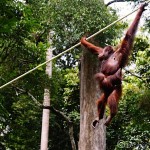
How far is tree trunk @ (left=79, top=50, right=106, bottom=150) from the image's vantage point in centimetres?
539

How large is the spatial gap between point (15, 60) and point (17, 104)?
2.15 meters

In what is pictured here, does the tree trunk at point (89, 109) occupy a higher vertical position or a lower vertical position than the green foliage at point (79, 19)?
lower

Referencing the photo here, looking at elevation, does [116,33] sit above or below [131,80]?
below

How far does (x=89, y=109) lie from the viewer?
5523 mm

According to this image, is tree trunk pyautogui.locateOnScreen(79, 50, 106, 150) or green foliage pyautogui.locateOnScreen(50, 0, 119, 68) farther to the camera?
green foliage pyautogui.locateOnScreen(50, 0, 119, 68)

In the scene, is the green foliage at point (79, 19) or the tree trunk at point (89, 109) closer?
the tree trunk at point (89, 109)

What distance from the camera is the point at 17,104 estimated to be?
343 inches

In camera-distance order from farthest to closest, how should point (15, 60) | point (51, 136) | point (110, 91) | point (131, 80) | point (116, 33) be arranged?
point (51, 136)
point (131, 80)
point (15, 60)
point (116, 33)
point (110, 91)

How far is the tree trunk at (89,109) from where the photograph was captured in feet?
17.7

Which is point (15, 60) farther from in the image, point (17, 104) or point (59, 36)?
point (17, 104)

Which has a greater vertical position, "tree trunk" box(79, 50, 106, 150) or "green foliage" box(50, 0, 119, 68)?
"green foliage" box(50, 0, 119, 68)

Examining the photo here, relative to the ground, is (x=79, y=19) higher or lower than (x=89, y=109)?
higher

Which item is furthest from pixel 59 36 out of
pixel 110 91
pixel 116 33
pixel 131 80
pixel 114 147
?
pixel 114 147

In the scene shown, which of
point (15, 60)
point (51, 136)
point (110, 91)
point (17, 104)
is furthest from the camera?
point (51, 136)
